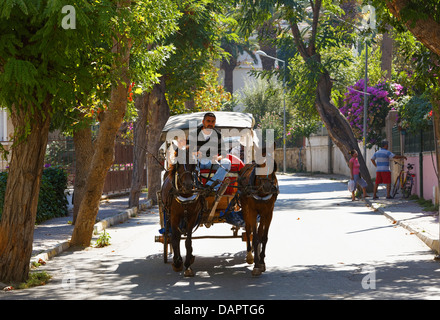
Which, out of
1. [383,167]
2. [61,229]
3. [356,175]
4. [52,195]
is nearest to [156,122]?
[52,195]

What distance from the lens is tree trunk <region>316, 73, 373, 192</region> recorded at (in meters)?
31.1

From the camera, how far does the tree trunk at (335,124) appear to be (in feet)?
102

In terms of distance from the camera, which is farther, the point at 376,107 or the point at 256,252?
the point at 376,107

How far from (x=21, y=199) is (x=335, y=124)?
22535 millimetres

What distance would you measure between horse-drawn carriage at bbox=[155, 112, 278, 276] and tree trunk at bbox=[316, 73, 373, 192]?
772 inches

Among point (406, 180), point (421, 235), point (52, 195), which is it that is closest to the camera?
point (421, 235)

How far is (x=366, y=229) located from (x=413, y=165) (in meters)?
10.5

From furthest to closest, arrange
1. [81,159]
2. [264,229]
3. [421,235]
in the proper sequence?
[81,159], [421,235], [264,229]

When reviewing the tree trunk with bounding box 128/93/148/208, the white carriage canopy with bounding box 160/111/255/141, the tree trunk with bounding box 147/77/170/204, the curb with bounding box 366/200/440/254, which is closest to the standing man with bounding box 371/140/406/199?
the curb with bounding box 366/200/440/254

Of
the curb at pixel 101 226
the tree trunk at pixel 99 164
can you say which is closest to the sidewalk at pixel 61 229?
the curb at pixel 101 226

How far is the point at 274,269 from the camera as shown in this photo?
37.2 ft

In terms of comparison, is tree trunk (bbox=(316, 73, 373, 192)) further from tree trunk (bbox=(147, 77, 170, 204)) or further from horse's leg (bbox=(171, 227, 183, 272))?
horse's leg (bbox=(171, 227, 183, 272))

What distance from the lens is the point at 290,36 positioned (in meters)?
33.0

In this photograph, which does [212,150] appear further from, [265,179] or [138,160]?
[138,160]
